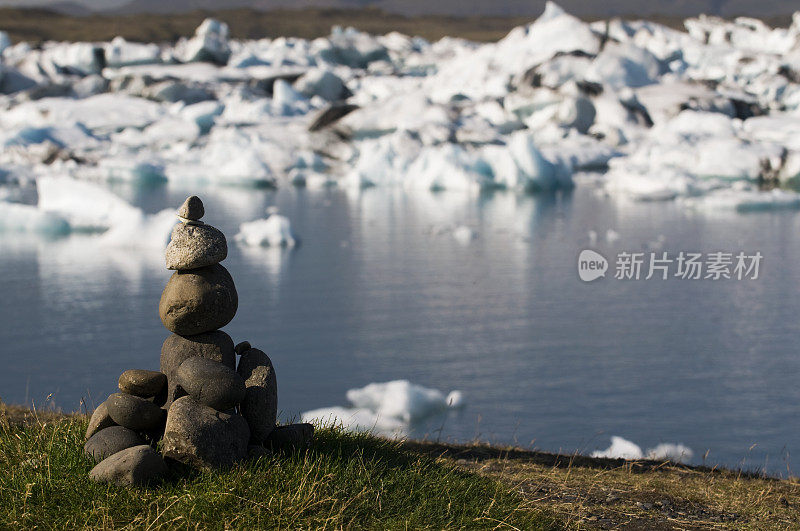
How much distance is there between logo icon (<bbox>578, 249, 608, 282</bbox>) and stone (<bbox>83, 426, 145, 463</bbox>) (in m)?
14.6

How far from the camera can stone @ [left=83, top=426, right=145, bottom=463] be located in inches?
171

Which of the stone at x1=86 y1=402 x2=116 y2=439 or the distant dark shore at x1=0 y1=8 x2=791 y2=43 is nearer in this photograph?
the stone at x1=86 y1=402 x2=116 y2=439

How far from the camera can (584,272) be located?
18.6 metres

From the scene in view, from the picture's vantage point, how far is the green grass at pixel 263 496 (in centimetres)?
393

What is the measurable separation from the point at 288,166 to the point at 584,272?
22.7 m

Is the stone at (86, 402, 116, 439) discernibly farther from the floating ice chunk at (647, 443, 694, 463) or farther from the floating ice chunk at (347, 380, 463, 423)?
the floating ice chunk at (647, 443, 694, 463)

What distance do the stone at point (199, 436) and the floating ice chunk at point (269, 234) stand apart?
1667 centimetres

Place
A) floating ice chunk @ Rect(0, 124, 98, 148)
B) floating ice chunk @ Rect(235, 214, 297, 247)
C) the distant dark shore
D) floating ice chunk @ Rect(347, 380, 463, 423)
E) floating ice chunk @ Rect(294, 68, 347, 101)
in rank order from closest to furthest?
1. floating ice chunk @ Rect(347, 380, 463, 423)
2. floating ice chunk @ Rect(235, 214, 297, 247)
3. floating ice chunk @ Rect(0, 124, 98, 148)
4. floating ice chunk @ Rect(294, 68, 347, 101)
5. the distant dark shore

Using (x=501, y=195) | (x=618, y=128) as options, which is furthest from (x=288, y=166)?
(x=618, y=128)

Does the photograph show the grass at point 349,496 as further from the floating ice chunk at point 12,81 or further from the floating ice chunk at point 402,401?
the floating ice chunk at point 12,81

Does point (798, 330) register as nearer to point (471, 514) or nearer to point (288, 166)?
point (471, 514)

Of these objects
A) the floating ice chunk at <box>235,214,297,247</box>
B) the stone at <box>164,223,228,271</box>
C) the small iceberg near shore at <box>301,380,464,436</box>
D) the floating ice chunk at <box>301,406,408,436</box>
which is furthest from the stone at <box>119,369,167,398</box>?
the floating ice chunk at <box>235,214,297,247</box>

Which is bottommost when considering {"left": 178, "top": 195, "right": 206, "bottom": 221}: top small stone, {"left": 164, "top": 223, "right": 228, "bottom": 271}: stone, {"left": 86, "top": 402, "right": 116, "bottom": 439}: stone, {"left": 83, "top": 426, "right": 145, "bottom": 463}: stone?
{"left": 83, "top": 426, "right": 145, "bottom": 463}: stone

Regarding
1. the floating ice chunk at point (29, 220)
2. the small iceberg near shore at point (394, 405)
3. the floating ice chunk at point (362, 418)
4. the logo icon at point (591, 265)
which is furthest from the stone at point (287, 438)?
the floating ice chunk at point (29, 220)
